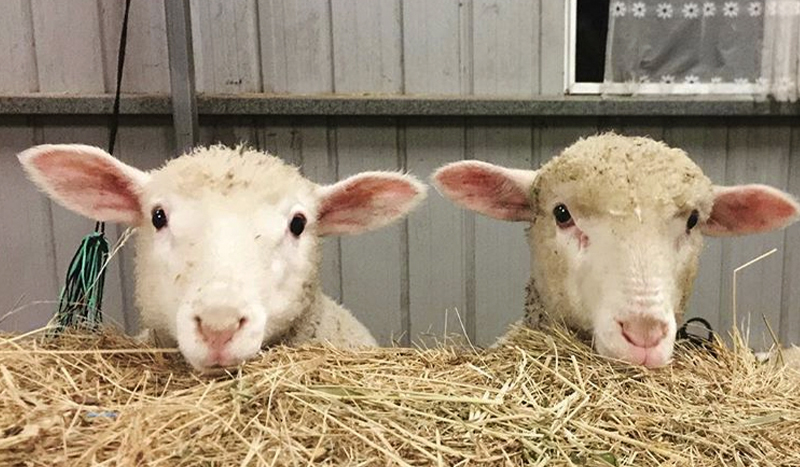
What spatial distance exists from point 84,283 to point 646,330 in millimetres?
2003

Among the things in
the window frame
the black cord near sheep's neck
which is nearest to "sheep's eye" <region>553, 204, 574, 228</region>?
the black cord near sheep's neck

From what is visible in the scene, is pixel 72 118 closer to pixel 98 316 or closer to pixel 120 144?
pixel 120 144

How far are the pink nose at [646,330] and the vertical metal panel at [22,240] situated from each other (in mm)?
3298

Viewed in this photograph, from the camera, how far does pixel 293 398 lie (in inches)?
62.7

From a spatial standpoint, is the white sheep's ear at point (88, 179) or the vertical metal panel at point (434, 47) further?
the vertical metal panel at point (434, 47)

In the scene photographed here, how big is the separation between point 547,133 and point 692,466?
270 cm

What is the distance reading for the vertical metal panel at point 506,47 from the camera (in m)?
3.86

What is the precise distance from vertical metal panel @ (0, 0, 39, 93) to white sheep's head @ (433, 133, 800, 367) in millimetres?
2617

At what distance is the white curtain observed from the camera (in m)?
3.82

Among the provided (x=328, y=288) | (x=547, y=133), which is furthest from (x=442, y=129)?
(x=328, y=288)

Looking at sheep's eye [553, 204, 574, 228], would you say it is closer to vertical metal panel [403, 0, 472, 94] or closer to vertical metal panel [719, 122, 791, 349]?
vertical metal panel [403, 0, 472, 94]

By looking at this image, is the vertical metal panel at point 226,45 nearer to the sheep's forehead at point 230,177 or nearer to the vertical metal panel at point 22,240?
the vertical metal panel at point 22,240

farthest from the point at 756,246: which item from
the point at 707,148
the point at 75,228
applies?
the point at 75,228

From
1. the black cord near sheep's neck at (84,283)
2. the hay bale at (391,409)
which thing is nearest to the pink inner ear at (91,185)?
the black cord near sheep's neck at (84,283)
